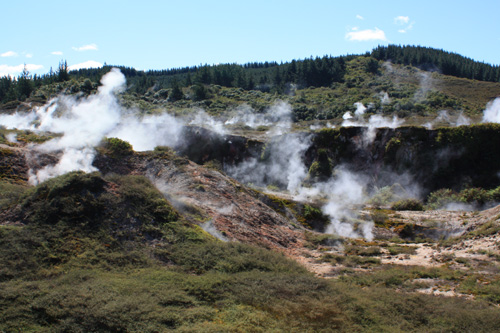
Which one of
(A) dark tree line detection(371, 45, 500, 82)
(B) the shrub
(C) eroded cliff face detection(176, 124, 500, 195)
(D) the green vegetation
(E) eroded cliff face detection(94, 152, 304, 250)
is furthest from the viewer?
(A) dark tree line detection(371, 45, 500, 82)

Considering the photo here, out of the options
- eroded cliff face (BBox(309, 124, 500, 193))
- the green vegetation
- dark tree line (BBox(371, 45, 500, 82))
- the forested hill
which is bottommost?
the green vegetation

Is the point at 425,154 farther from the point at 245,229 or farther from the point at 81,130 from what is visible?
the point at 81,130

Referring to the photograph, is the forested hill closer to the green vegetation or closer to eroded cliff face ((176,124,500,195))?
eroded cliff face ((176,124,500,195))

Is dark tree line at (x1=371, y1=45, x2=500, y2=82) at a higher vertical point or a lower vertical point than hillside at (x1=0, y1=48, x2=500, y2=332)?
higher

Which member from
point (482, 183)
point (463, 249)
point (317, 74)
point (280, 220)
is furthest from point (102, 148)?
point (317, 74)

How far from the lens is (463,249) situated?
1617 cm

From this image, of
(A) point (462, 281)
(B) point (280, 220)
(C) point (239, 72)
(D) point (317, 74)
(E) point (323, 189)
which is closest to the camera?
(A) point (462, 281)

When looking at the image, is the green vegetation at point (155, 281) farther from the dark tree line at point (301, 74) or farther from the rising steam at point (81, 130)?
the dark tree line at point (301, 74)

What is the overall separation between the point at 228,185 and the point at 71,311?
13709mm

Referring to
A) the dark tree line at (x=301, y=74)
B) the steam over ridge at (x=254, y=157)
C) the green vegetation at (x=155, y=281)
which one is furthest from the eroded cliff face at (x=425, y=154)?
the dark tree line at (x=301, y=74)

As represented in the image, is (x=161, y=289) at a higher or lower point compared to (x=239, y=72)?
lower

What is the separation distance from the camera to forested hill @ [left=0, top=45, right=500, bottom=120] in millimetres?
61875

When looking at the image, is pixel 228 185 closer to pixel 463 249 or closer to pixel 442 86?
pixel 463 249

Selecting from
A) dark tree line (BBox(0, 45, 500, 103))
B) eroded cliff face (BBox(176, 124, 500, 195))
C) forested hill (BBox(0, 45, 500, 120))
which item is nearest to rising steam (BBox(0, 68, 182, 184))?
eroded cliff face (BBox(176, 124, 500, 195))
